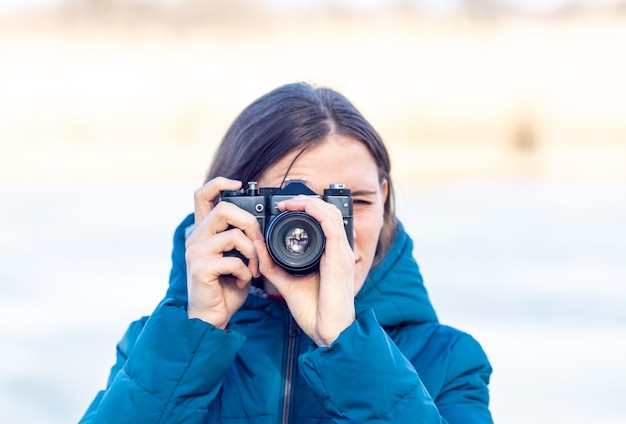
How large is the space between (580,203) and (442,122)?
434 centimetres

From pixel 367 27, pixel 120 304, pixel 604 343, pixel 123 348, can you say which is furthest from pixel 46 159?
pixel 123 348

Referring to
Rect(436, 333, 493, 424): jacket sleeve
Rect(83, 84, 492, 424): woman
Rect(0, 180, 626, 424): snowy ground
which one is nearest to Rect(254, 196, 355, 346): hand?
Rect(83, 84, 492, 424): woman

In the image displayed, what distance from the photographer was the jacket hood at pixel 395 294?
5.91ft

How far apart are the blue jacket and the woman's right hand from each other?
0.03m

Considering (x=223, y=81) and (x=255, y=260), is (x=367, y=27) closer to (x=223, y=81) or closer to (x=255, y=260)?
(x=223, y=81)

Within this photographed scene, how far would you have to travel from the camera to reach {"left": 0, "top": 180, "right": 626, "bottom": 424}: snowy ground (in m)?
3.69

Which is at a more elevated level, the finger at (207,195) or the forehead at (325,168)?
the forehead at (325,168)

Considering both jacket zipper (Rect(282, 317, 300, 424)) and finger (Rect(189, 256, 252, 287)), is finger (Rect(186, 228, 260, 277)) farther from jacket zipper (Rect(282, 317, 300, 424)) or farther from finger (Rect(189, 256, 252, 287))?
jacket zipper (Rect(282, 317, 300, 424))

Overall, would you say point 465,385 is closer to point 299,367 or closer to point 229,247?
point 299,367

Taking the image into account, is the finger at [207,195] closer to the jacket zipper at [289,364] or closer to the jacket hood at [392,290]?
the jacket hood at [392,290]

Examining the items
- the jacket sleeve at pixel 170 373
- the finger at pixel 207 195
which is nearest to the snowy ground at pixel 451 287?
the finger at pixel 207 195

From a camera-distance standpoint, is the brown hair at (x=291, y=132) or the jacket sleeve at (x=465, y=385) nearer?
the jacket sleeve at (x=465, y=385)

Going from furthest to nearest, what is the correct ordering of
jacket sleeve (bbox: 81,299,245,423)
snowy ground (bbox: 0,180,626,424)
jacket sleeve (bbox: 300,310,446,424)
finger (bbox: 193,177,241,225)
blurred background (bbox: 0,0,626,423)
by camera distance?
blurred background (bbox: 0,0,626,423)
snowy ground (bbox: 0,180,626,424)
finger (bbox: 193,177,241,225)
jacket sleeve (bbox: 81,299,245,423)
jacket sleeve (bbox: 300,310,446,424)

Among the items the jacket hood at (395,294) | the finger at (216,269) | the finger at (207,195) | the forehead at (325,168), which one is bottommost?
the jacket hood at (395,294)
